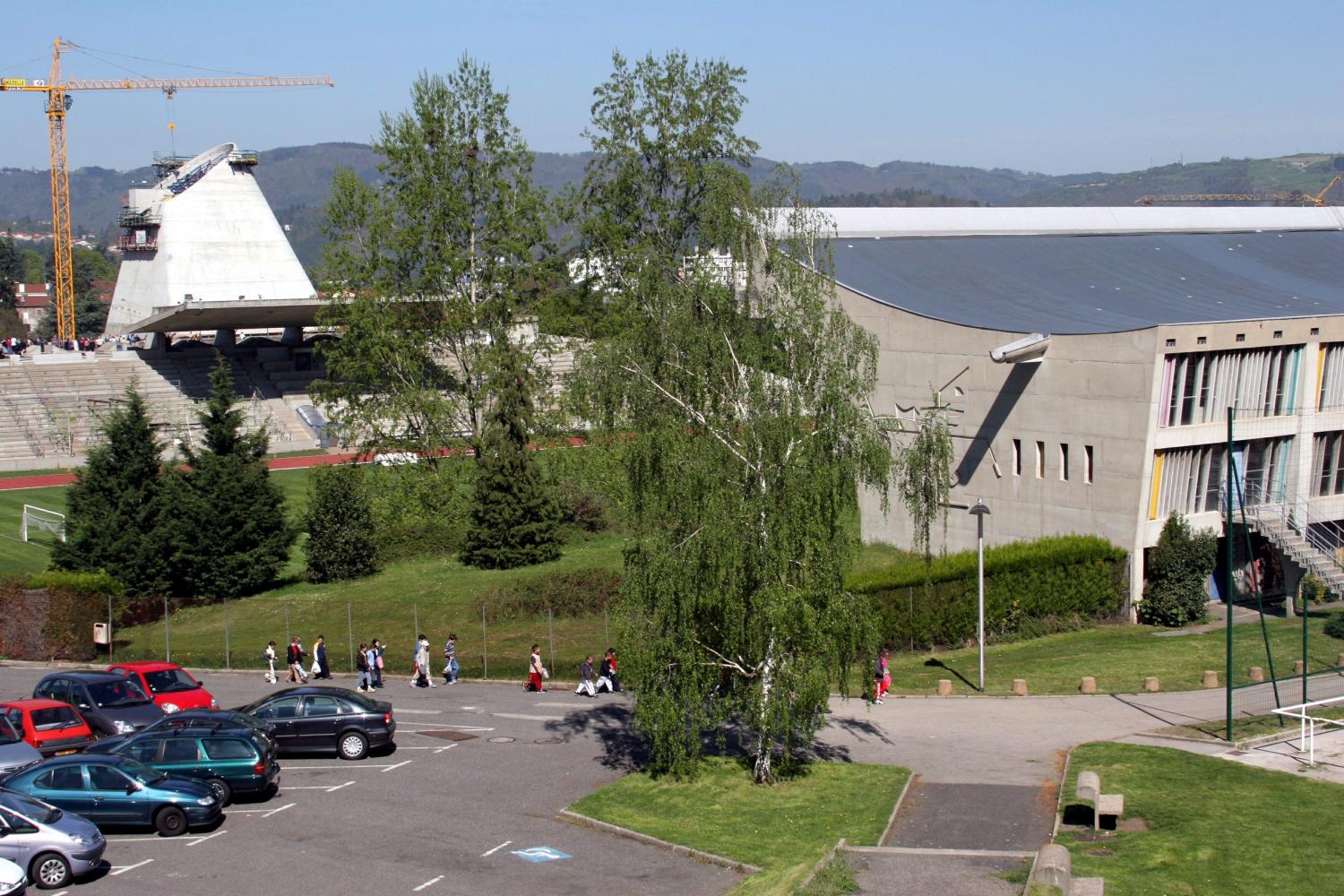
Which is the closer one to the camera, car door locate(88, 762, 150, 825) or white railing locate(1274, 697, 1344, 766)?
car door locate(88, 762, 150, 825)

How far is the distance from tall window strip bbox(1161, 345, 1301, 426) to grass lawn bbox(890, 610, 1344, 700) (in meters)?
6.33

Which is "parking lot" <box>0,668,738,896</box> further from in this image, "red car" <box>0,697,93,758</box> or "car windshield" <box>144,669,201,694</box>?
"car windshield" <box>144,669,201,694</box>

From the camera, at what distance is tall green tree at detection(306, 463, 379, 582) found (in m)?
47.5

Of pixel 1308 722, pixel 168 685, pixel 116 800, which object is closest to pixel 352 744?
pixel 116 800

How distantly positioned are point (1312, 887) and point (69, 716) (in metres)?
22.4

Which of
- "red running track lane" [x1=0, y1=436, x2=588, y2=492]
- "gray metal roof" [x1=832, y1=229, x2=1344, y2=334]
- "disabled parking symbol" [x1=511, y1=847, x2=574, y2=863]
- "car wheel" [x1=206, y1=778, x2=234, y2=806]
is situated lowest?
"red running track lane" [x1=0, y1=436, x2=588, y2=492]

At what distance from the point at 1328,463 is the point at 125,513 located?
38494mm

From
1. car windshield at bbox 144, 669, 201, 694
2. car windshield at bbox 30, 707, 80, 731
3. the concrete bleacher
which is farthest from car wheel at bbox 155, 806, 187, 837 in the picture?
the concrete bleacher

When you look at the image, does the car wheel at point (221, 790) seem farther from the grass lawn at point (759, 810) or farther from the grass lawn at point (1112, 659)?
the grass lawn at point (1112, 659)

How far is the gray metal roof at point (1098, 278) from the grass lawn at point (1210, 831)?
1842 centimetres

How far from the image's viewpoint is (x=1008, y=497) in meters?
42.5

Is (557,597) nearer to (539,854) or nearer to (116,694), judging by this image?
(116,694)

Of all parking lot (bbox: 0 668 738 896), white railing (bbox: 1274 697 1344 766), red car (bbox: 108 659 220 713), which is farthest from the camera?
red car (bbox: 108 659 220 713)

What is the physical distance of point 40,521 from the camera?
2165 inches
